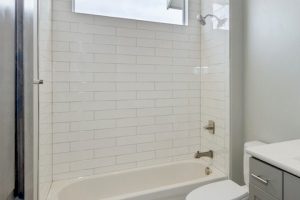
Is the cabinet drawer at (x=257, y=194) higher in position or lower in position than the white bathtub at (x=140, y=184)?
higher

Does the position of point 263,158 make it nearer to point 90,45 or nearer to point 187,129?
point 187,129

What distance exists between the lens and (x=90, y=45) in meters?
2.11

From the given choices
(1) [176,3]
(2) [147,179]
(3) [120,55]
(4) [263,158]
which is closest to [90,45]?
(3) [120,55]

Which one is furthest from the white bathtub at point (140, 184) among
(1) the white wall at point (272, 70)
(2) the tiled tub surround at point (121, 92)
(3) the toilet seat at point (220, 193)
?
(1) the white wall at point (272, 70)

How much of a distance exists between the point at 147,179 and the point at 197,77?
125cm

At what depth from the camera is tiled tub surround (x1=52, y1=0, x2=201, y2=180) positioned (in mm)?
2051

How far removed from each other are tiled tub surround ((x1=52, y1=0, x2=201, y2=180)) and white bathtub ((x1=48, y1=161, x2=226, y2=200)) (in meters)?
0.09

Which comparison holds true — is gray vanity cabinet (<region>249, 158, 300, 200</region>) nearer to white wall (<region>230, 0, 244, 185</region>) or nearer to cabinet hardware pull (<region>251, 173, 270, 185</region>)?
cabinet hardware pull (<region>251, 173, 270, 185</region>)

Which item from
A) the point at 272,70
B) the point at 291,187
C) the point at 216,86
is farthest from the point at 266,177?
the point at 216,86

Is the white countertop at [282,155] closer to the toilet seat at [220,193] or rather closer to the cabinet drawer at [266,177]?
the cabinet drawer at [266,177]

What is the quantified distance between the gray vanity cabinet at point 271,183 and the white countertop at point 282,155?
0.09ft

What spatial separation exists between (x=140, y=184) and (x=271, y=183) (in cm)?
150

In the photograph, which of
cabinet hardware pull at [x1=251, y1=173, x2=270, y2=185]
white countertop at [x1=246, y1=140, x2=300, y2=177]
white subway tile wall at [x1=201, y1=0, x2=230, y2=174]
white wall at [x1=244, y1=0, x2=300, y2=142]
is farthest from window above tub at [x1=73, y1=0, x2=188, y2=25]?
cabinet hardware pull at [x1=251, y1=173, x2=270, y2=185]

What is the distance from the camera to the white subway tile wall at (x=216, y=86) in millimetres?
2061
